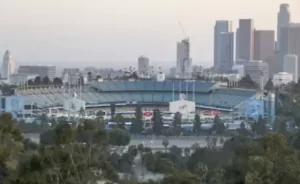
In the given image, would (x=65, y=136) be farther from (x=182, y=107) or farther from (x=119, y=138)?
(x=182, y=107)

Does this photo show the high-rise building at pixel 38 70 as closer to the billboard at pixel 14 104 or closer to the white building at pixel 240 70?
the white building at pixel 240 70

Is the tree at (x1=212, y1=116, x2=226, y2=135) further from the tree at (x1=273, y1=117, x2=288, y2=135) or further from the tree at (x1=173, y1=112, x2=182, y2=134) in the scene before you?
the tree at (x1=273, y1=117, x2=288, y2=135)

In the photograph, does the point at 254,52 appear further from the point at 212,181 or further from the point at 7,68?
the point at 212,181

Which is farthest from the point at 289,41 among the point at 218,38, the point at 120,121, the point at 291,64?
the point at 120,121

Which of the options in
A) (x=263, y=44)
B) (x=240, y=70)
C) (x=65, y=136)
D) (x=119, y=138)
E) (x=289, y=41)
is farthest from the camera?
(x=263, y=44)

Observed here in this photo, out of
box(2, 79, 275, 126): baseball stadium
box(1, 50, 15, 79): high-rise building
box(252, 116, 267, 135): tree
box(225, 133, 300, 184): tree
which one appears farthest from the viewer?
box(1, 50, 15, 79): high-rise building

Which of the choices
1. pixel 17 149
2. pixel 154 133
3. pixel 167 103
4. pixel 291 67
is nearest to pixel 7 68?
pixel 291 67

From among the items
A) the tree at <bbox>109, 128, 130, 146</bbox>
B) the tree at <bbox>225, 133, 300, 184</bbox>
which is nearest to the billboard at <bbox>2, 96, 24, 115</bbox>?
the tree at <bbox>109, 128, 130, 146</bbox>
